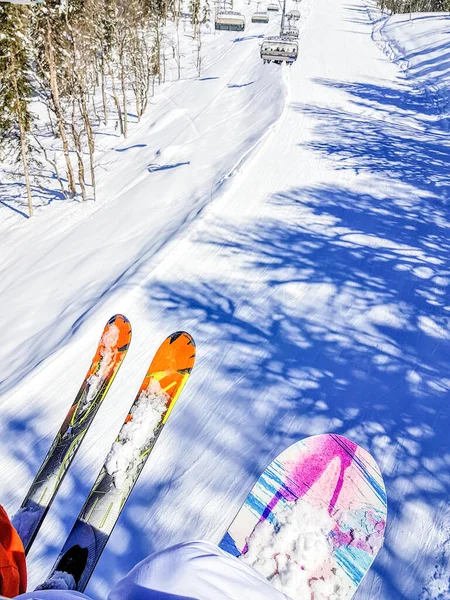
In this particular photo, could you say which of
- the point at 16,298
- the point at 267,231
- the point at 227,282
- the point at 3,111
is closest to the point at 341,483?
the point at 227,282

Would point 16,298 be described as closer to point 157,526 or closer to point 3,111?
point 157,526

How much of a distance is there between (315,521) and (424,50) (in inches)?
1210

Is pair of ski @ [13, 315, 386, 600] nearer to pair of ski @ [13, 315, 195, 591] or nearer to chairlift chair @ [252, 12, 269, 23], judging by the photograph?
pair of ski @ [13, 315, 195, 591]

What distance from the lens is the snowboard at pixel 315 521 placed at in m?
3.04

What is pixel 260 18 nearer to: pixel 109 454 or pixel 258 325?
pixel 258 325

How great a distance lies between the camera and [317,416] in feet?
15.1

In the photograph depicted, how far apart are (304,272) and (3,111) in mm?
17460

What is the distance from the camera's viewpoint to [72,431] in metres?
4.12

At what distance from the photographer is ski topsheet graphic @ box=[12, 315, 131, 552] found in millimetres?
3347

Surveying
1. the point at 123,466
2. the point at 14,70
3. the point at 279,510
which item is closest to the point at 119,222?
the point at 123,466

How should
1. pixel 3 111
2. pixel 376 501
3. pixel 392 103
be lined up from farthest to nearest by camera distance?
1. pixel 3 111
2. pixel 392 103
3. pixel 376 501

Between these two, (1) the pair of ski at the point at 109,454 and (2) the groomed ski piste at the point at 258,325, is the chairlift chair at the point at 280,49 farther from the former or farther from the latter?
(1) the pair of ski at the point at 109,454

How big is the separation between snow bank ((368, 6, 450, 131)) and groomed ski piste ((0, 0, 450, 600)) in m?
5.01

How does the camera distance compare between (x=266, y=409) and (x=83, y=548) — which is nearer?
(x=83, y=548)
